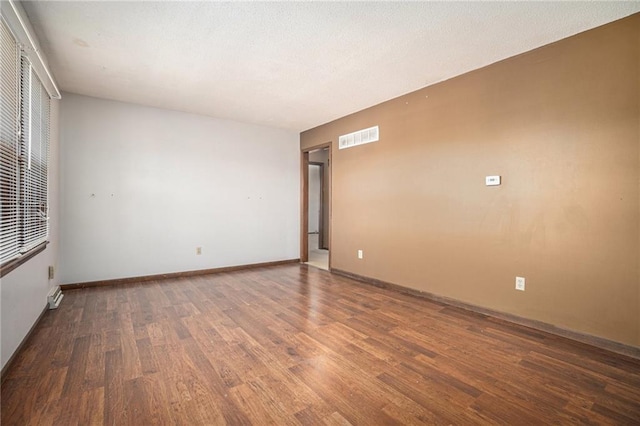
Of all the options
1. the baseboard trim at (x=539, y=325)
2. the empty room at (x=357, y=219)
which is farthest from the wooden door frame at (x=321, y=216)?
the baseboard trim at (x=539, y=325)

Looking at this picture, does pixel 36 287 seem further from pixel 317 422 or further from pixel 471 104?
pixel 471 104

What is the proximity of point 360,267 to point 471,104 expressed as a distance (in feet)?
8.47

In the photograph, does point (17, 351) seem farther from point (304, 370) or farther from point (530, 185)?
point (530, 185)

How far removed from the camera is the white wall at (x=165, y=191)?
3.85 metres

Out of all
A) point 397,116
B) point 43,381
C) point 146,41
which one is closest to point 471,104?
point 397,116

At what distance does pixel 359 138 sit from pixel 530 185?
7.82ft

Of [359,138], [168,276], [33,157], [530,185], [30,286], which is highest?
[359,138]

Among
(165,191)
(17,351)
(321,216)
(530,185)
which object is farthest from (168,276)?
(530,185)

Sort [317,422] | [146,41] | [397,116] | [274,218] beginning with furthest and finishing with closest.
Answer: [274,218] < [397,116] < [146,41] < [317,422]

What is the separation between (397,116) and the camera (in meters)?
3.88

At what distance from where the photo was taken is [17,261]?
2025 mm

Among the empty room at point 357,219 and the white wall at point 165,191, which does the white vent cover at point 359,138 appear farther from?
the white wall at point 165,191

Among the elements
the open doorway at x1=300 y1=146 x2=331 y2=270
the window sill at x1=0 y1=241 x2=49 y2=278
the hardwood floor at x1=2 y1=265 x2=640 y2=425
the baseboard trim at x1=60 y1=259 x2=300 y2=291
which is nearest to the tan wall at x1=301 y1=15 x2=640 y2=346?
the hardwood floor at x1=2 y1=265 x2=640 y2=425

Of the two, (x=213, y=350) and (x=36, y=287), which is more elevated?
(x=36, y=287)
